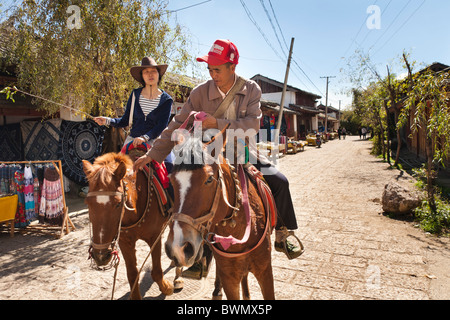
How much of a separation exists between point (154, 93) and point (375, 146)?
2098 centimetres

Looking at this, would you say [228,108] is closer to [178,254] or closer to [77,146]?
[178,254]

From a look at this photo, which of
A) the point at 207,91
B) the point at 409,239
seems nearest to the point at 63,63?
the point at 207,91

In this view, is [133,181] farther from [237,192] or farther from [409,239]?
[409,239]

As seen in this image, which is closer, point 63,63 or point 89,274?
point 89,274

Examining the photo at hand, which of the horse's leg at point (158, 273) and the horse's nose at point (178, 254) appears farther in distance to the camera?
the horse's leg at point (158, 273)

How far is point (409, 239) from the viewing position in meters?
5.36

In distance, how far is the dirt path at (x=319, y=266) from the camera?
3771mm

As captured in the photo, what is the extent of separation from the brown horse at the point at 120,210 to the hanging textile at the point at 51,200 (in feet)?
13.5

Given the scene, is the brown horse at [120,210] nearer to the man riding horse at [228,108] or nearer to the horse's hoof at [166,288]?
the horse's hoof at [166,288]

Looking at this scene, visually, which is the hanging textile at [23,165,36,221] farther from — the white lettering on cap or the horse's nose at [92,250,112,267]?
the white lettering on cap

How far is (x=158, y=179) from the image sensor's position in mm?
3426

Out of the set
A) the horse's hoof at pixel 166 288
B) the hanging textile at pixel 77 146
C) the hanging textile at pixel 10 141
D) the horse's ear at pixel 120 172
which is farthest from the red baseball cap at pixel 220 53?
the hanging textile at pixel 10 141

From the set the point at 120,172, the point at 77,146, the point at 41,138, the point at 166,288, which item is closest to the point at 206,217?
the point at 120,172
